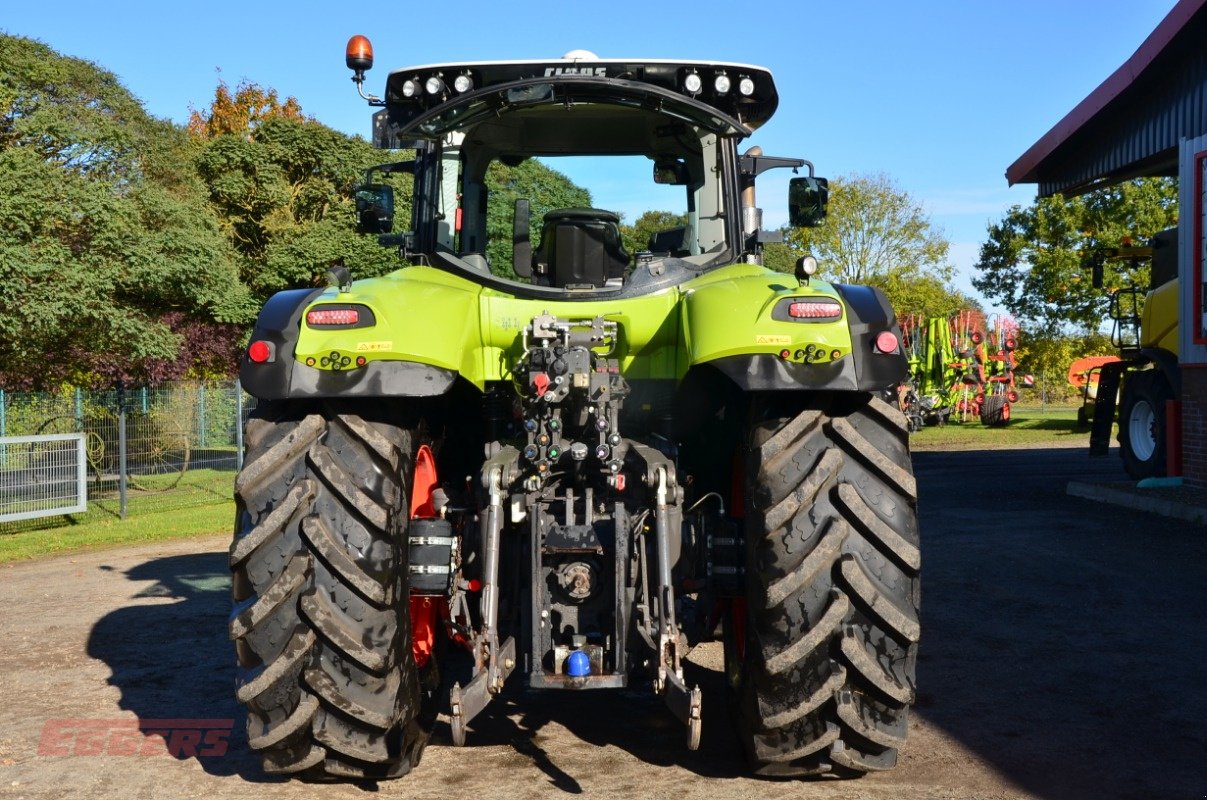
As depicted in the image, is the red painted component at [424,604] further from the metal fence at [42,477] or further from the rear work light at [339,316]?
the metal fence at [42,477]

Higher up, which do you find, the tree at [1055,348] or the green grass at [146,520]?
the tree at [1055,348]

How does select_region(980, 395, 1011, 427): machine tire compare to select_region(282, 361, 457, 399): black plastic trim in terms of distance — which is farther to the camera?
select_region(980, 395, 1011, 427): machine tire

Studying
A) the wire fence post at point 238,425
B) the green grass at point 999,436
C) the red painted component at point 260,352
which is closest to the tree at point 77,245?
the wire fence post at point 238,425

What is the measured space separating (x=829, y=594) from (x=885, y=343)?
A: 88 cm

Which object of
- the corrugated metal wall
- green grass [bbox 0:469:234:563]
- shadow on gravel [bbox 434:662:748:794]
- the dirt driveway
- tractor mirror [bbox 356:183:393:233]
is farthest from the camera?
the corrugated metal wall

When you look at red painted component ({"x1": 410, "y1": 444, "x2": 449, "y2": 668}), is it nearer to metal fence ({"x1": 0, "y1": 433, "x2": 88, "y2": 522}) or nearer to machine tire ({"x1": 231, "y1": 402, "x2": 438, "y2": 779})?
machine tire ({"x1": 231, "y1": 402, "x2": 438, "y2": 779})

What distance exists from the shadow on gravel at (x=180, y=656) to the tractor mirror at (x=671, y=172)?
3.08 m

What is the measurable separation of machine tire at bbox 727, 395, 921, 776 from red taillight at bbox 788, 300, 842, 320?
35 cm

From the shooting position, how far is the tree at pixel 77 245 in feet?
49.8

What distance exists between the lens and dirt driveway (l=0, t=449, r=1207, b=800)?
4434 millimetres

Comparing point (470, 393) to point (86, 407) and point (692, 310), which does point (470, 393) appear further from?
A: point (86, 407)

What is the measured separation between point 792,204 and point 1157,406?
11.1m

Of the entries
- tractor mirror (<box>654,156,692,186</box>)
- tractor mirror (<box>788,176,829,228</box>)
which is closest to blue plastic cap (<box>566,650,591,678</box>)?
tractor mirror (<box>654,156,692,186</box>)

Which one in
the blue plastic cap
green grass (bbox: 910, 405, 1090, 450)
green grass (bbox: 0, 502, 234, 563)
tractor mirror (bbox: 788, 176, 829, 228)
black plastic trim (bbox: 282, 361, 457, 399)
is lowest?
green grass (bbox: 0, 502, 234, 563)
